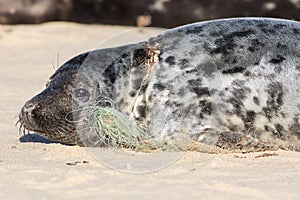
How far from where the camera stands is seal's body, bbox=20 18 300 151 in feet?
12.6

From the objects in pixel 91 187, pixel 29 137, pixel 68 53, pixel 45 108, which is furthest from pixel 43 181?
pixel 68 53

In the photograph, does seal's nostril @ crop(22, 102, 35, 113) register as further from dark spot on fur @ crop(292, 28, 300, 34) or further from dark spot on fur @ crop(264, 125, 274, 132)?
dark spot on fur @ crop(292, 28, 300, 34)

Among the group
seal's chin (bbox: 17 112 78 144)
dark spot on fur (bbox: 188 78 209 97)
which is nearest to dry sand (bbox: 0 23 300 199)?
seal's chin (bbox: 17 112 78 144)

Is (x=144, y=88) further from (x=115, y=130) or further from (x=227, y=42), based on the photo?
(x=227, y=42)

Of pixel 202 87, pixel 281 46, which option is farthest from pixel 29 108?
pixel 281 46

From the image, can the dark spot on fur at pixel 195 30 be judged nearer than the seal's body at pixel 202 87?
No

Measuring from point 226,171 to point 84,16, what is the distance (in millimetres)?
4100

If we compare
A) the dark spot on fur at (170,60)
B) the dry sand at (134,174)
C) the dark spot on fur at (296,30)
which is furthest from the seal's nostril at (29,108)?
the dark spot on fur at (296,30)

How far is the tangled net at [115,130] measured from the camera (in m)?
3.89

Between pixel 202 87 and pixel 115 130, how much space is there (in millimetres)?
444

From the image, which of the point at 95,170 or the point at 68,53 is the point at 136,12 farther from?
the point at 95,170

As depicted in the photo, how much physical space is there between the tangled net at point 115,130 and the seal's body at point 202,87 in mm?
42

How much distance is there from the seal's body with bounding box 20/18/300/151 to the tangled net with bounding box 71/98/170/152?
0.04 m

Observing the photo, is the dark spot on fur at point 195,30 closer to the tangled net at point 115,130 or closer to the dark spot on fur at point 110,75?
the dark spot on fur at point 110,75
